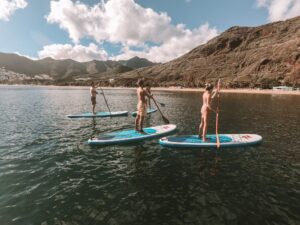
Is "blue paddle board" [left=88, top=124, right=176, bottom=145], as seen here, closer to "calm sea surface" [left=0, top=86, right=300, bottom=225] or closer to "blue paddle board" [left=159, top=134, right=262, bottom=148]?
"calm sea surface" [left=0, top=86, right=300, bottom=225]

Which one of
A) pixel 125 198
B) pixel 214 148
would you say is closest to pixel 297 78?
pixel 214 148

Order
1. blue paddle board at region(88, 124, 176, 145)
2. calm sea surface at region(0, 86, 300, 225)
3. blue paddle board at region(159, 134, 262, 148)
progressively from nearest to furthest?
calm sea surface at region(0, 86, 300, 225)
blue paddle board at region(159, 134, 262, 148)
blue paddle board at region(88, 124, 176, 145)

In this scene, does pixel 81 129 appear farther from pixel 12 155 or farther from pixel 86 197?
pixel 86 197

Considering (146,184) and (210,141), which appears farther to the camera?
(210,141)

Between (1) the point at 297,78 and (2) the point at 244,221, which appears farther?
(1) the point at 297,78

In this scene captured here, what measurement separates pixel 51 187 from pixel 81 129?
41.0 ft

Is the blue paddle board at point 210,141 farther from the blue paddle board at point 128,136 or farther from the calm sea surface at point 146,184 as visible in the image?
the blue paddle board at point 128,136

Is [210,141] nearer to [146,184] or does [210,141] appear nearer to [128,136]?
[128,136]

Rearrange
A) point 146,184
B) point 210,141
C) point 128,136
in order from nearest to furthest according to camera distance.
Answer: point 146,184
point 210,141
point 128,136

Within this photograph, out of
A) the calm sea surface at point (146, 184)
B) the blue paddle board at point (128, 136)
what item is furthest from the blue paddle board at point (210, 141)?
the blue paddle board at point (128, 136)

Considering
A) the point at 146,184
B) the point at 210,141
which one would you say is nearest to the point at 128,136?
the point at 210,141

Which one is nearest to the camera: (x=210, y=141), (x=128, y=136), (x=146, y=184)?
(x=146, y=184)

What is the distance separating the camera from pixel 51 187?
34.3 feet

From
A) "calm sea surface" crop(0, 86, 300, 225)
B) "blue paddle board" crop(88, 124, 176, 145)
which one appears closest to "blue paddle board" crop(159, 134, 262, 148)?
"calm sea surface" crop(0, 86, 300, 225)
